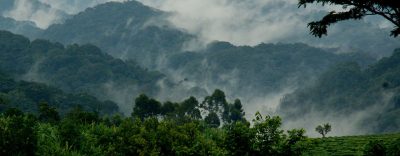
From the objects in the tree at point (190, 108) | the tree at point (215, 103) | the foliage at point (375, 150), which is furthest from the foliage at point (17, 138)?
the tree at point (215, 103)

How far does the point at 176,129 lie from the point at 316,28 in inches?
245

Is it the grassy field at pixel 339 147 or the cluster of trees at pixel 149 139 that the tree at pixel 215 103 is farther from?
the cluster of trees at pixel 149 139

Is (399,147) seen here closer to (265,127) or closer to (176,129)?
(265,127)

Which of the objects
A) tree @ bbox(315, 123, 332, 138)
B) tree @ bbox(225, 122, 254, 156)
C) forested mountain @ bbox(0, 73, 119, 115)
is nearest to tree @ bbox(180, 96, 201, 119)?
tree @ bbox(315, 123, 332, 138)

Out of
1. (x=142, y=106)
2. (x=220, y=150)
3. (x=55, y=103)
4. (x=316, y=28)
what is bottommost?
(x=220, y=150)

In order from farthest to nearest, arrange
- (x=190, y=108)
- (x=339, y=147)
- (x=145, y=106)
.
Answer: (x=190, y=108), (x=145, y=106), (x=339, y=147)

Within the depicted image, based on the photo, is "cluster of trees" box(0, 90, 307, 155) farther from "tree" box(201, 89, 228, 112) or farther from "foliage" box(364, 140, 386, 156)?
"tree" box(201, 89, 228, 112)

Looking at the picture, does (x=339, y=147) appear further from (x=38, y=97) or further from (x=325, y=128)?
(x=38, y=97)

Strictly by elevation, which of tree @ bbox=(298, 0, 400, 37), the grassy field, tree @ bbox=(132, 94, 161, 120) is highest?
tree @ bbox=(132, 94, 161, 120)

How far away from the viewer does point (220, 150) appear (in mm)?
12750

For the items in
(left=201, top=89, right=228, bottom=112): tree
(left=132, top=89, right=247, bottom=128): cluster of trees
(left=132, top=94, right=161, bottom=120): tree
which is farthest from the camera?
(left=201, top=89, right=228, bottom=112): tree

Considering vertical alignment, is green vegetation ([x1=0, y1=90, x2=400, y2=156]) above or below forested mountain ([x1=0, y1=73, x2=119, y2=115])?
below

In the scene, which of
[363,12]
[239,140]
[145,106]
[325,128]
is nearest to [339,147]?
[363,12]

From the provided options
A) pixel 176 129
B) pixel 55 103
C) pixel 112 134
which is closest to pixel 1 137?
pixel 112 134
